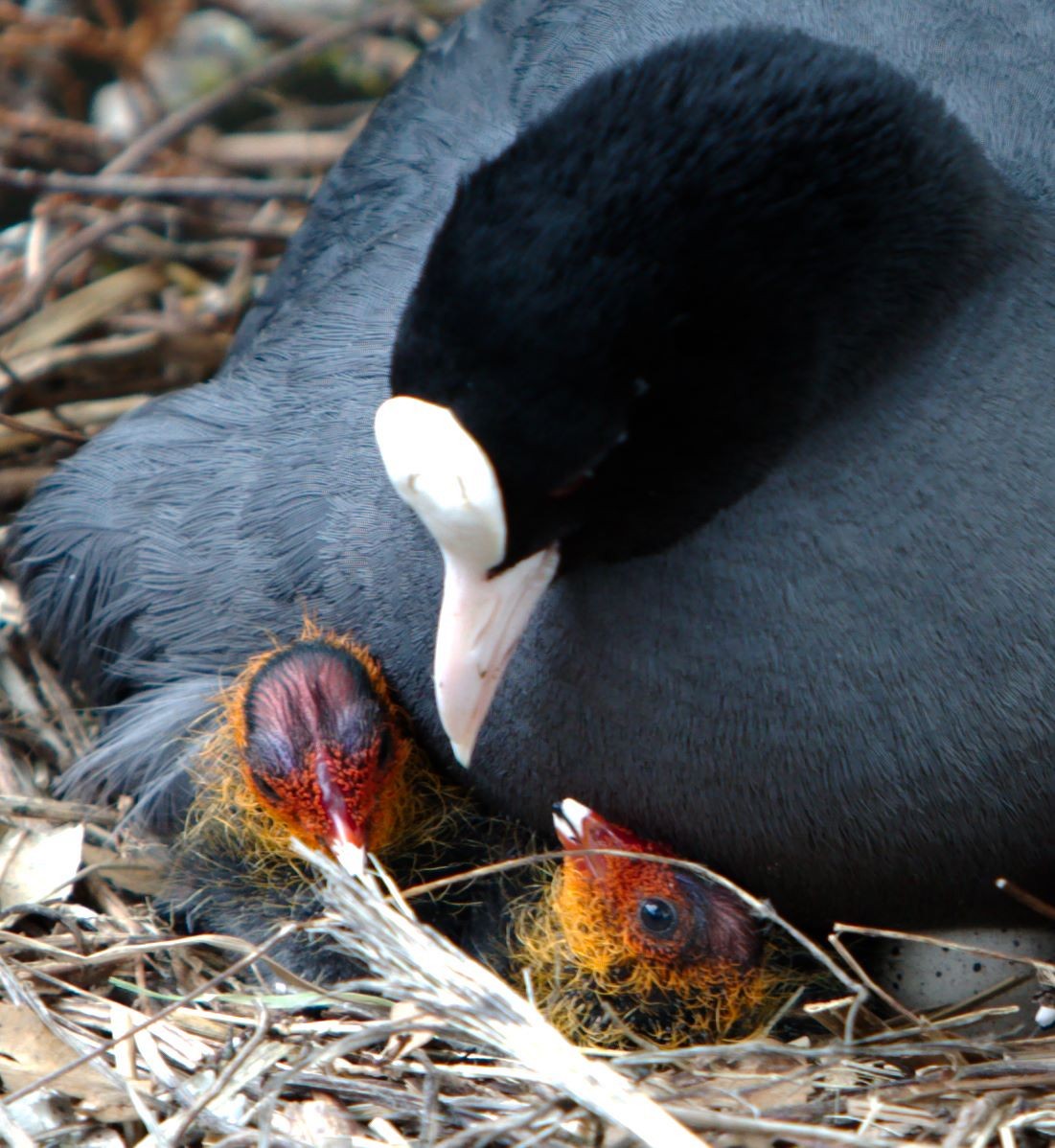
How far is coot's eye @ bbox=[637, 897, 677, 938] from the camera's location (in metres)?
2.76

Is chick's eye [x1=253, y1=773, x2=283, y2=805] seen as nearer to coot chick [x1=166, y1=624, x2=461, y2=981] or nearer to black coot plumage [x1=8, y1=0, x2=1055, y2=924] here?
coot chick [x1=166, y1=624, x2=461, y2=981]

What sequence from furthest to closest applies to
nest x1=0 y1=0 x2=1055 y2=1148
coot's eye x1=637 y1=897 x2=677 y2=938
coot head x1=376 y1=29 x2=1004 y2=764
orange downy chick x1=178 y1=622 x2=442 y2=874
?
orange downy chick x1=178 y1=622 x2=442 y2=874
coot's eye x1=637 y1=897 x2=677 y2=938
nest x1=0 y1=0 x2=1055 y2=1148
coot head x1=376 y1=29 x2=1004 y2=764

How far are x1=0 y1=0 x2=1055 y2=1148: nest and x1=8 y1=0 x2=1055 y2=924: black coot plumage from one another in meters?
0.25

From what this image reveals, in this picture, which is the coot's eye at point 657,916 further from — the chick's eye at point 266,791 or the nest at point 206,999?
the chick's eye at point 266,791

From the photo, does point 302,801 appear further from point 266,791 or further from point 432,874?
point 432,874

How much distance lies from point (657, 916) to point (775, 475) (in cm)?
71

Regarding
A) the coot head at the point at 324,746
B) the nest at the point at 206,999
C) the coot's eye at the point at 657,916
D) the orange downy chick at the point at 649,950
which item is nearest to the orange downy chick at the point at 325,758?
the coot head at the point at 324,746

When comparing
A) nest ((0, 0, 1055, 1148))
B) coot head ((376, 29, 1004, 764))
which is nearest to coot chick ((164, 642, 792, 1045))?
nest ((0, 0, 1055, 1148))

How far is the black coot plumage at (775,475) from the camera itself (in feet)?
7.24

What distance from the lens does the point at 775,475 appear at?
2531mm

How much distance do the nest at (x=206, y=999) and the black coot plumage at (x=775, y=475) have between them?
9.9 inches

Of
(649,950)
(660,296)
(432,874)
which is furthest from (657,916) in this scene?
(660,296)

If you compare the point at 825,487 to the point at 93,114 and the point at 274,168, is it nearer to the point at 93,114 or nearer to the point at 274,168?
the point at 274,168

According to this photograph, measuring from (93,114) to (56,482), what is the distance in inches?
75.7
